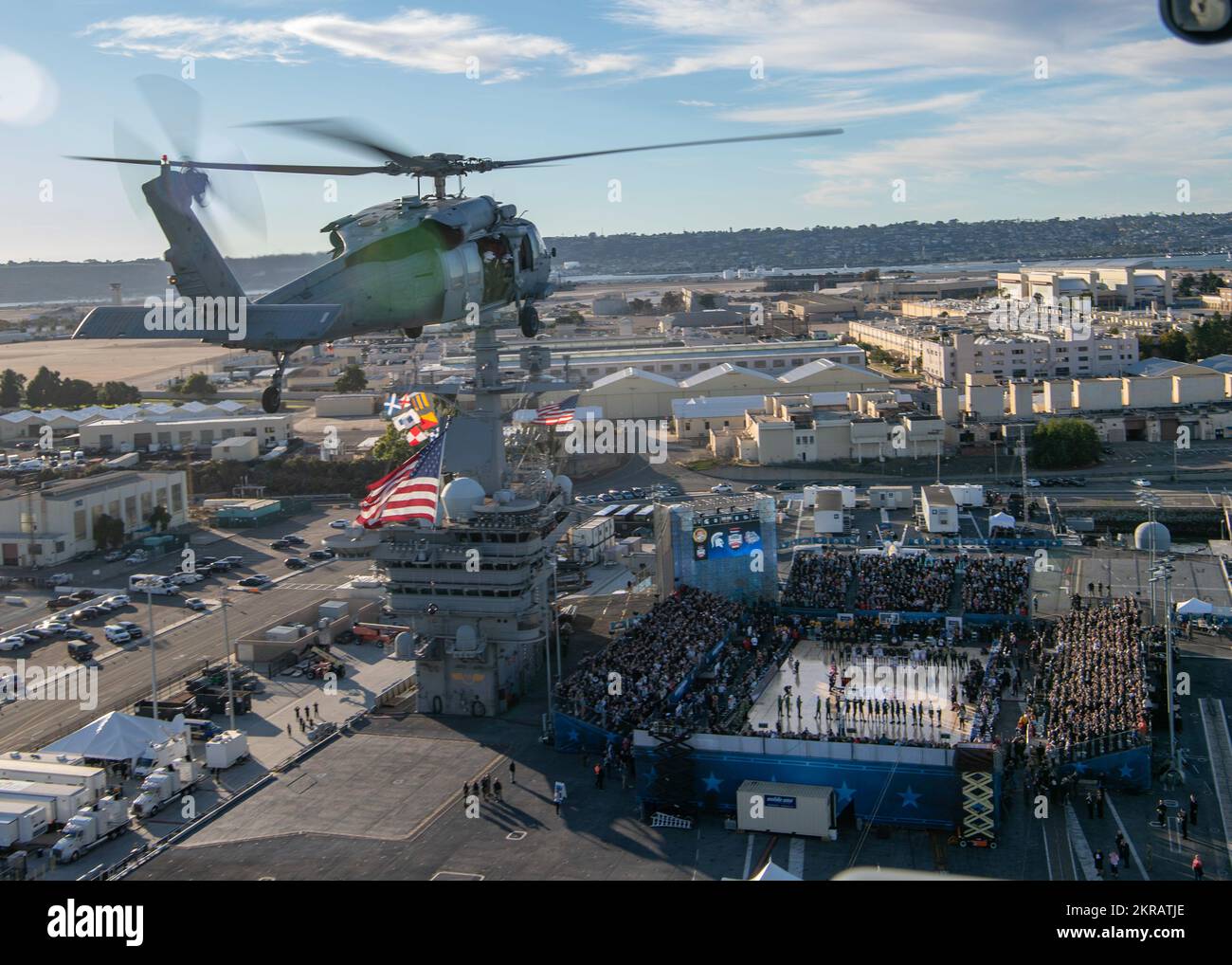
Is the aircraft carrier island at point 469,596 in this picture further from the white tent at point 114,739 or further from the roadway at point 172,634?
the white tent at point 114,739

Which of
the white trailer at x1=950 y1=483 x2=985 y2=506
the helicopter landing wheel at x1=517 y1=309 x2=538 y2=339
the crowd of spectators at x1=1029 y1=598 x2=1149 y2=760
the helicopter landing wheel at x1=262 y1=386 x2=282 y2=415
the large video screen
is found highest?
the helicopter landing wheel at x1=517 y1=309 x2=538 y2=339

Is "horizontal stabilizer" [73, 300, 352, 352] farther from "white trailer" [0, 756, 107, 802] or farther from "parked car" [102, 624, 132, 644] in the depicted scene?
"parked car" [102, 624, 132, 644]

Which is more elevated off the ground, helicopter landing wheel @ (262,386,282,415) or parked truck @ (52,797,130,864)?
helicopter landing wheel @ (262,386,282,415)

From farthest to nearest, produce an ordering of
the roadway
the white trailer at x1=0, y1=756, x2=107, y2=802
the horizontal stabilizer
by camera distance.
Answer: the roadway, the white trailer at x1=0, y1=756, x2=107, y2=802, the horizontal stabilizer

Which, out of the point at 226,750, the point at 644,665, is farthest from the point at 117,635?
the point at 644,665

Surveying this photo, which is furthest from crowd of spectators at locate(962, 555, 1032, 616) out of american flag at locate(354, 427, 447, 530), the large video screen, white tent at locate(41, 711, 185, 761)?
white tent at locate(41, 711, 185, 761)

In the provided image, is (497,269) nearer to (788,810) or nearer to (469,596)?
(469,596)

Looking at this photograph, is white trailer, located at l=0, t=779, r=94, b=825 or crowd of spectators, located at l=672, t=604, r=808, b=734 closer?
white trailer, located at l=0, t=779, r=94, b=825

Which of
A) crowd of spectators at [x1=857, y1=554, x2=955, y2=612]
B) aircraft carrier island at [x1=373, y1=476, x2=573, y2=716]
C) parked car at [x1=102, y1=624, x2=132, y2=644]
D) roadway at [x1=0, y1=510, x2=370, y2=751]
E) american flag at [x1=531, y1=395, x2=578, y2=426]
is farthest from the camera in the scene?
parked car at [x1=102, y1=624, x2=132, y2=644]
